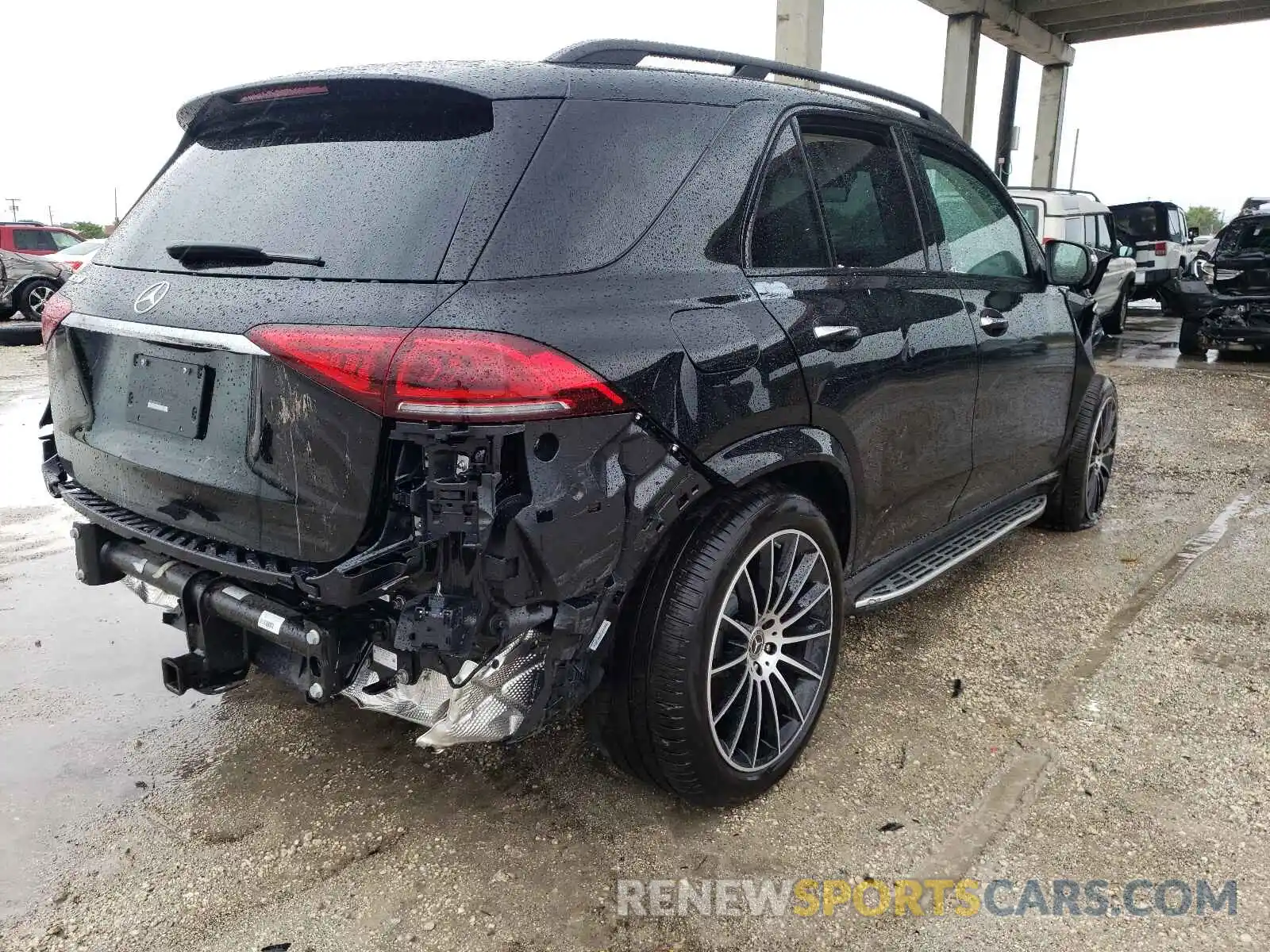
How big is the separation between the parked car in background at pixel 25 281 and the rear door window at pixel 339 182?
553 inches

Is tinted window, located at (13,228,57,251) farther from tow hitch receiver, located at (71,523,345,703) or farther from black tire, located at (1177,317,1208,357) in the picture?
black tire, located at (1177,317,1208,357)

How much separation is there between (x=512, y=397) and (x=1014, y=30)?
20.5m

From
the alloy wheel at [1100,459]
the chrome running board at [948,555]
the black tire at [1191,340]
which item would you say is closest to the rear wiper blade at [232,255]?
the chrome running board at [948,555]

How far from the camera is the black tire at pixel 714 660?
2.23 m

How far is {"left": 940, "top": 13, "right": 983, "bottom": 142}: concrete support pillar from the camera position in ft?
54.7

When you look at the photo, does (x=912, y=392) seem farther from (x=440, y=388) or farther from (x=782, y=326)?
(x=440, y=388)

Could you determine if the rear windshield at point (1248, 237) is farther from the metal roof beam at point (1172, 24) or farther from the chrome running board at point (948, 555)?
the metal roof beam at point (1172, 24)

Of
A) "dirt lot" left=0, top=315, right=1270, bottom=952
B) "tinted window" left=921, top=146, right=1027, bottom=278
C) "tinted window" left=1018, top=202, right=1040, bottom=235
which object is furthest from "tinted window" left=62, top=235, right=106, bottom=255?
"tinted window" left=921, top=146, right=1027, bottom=278

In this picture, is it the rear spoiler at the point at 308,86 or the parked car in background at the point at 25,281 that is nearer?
the rear spoiler at the point at 308,86

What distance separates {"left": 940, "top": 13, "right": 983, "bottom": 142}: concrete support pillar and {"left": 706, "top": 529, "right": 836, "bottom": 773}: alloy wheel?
53.5ft

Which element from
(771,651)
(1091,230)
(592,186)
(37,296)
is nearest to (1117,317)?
(1091,230)

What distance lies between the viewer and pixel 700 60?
104 inches

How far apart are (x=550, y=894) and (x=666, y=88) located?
1958 millimetres

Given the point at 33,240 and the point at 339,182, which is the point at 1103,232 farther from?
the point at 33,240
